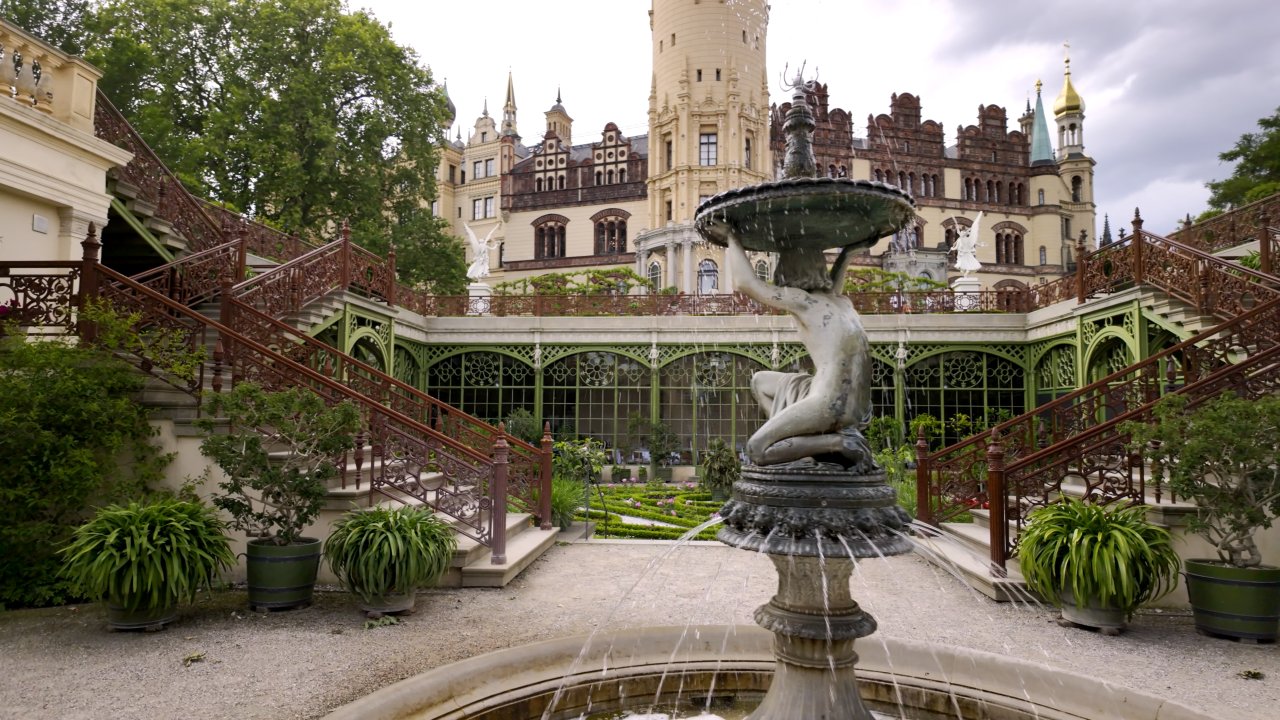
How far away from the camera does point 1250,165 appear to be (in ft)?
93.7

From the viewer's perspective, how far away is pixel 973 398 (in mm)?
18359

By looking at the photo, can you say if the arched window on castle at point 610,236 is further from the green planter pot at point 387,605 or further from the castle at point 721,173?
the green planter pot at point 387,605

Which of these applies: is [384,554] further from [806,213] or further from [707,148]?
[707,148]

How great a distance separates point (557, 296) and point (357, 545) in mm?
13383

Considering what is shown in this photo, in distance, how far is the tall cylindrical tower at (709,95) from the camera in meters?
40.5

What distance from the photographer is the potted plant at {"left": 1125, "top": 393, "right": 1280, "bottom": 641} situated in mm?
5621

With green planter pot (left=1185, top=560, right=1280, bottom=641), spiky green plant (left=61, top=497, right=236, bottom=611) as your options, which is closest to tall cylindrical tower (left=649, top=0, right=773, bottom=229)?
green planter pot (left=1185, top=560, right=1280, bottom=641)

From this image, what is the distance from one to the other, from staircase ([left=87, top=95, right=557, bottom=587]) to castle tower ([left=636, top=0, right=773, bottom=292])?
29.5 metres

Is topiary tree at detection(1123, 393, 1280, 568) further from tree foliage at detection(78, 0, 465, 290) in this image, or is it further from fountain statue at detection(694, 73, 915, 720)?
tree foliage at detection(78, 0, 465, 290)

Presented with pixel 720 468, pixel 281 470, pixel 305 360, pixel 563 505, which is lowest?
pixel 563 505

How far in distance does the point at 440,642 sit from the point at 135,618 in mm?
2362

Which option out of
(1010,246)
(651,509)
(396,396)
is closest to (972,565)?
(651,509)

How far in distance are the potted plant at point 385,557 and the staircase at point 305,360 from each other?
0.88m

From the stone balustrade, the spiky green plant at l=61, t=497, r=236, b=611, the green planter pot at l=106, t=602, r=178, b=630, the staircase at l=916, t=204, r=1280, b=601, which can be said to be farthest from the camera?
the stone balustrade
